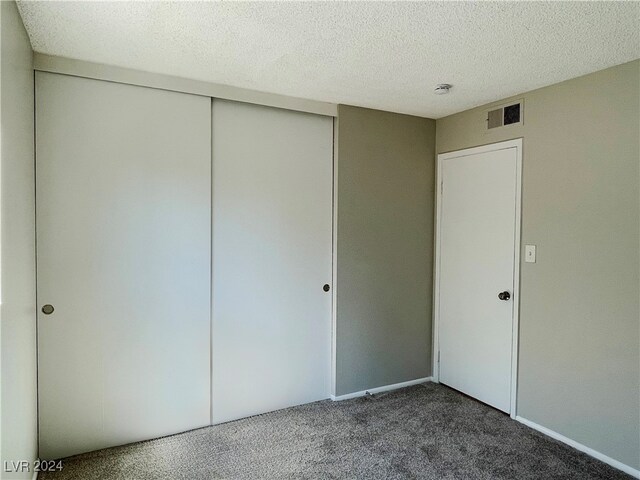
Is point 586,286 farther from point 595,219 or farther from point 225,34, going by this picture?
point 225,34

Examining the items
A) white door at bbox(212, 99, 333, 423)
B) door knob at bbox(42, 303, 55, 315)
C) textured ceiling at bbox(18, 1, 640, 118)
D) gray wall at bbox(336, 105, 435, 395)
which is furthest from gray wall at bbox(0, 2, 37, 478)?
gray wall at bbox(336, 105, 435, 395)

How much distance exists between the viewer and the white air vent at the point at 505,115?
2.97 m

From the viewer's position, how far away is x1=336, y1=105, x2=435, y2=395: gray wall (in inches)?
130

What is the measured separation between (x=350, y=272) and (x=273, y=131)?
4.21ft

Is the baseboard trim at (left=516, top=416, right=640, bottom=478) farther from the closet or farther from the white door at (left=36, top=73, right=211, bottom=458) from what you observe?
the white door at (left=36, top=73, right=211, bottom=458)

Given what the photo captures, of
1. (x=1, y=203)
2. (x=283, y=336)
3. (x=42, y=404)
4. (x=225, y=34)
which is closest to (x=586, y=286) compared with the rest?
(x=283, y=336)

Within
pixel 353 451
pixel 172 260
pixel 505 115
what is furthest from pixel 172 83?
pixel 353 451

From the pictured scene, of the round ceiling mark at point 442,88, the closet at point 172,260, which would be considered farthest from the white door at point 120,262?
the round ceiling mark at point 442,88

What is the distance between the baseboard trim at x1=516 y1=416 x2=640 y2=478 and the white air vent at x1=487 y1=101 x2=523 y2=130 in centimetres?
219

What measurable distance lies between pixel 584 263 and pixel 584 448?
3.89ft

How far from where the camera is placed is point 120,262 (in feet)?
8.36

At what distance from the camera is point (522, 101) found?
116 inches

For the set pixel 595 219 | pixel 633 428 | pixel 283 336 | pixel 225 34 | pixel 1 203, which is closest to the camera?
pixel 1 203

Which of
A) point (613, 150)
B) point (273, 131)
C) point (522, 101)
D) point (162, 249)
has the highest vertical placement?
point (522, 101)
